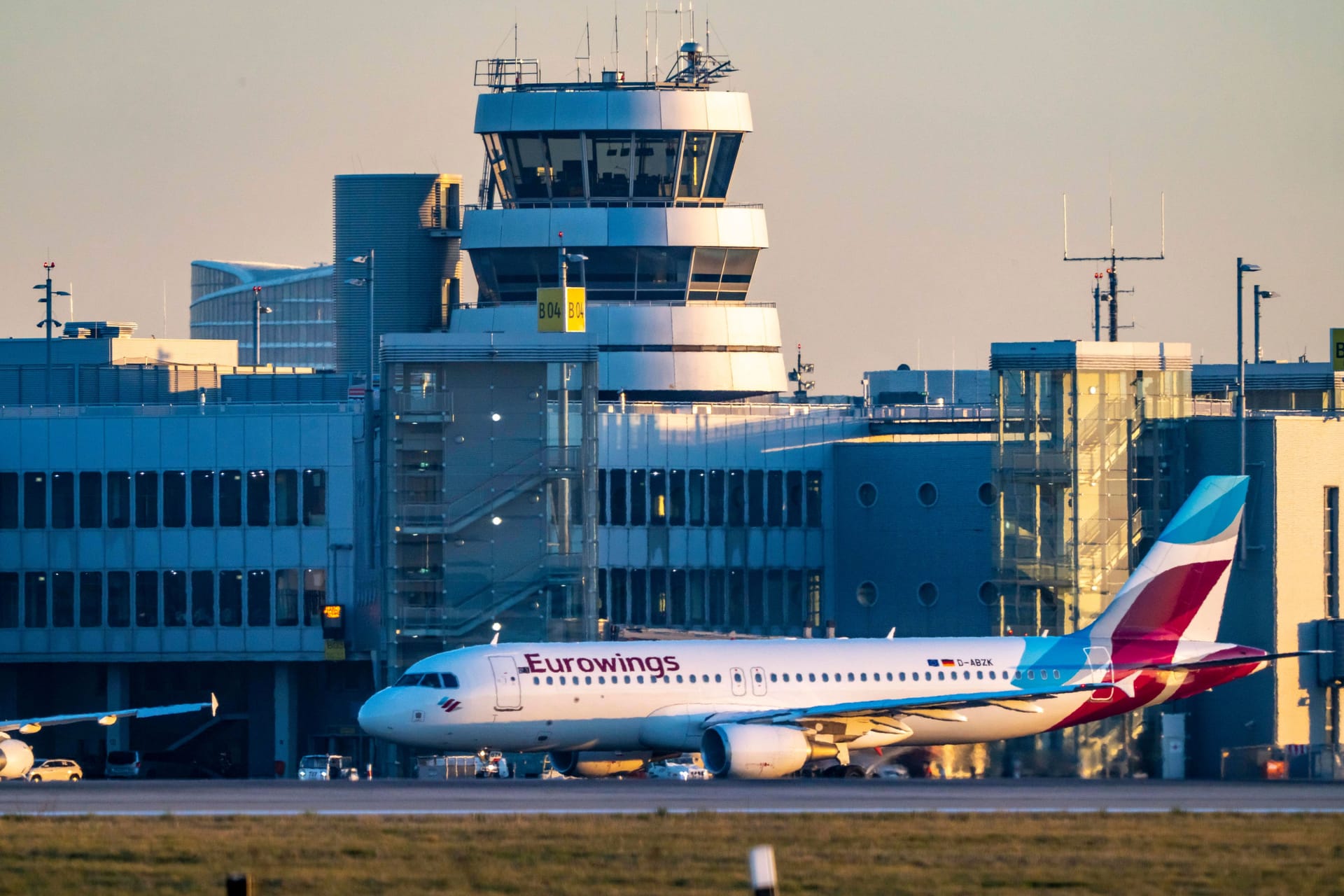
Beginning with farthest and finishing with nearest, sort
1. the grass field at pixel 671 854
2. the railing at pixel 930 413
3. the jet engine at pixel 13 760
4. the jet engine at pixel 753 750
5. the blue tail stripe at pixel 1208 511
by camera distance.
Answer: the railing at pixel 930 413, the blue tail stripe at pixel 1208 511, the jet engine at pixel 13 760, the jet engine at pixel 753 750, the grass field at pixel 671 854

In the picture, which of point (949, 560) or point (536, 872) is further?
point (949, 560)

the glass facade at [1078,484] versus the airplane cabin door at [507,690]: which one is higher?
the glass facade at [1078,484]

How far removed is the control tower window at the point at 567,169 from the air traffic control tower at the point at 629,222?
0.07m

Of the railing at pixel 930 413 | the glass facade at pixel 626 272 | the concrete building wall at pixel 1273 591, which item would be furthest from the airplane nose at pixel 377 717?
the glass facade at pixel 626 272

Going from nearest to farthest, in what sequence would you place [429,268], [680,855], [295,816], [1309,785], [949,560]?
[680,855], [295,816], [1309,785], [949,560], [429,268]

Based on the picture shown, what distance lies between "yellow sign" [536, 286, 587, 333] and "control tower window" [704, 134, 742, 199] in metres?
15.1

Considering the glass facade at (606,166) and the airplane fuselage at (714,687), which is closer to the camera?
the airplane fuselage at (714,687)

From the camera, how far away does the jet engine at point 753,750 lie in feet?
179

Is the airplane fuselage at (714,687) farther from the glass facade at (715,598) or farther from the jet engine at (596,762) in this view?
the glass facade at (715,598)

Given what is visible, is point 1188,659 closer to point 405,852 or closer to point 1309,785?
point 1309,785

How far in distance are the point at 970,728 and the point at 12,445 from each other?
152 feet

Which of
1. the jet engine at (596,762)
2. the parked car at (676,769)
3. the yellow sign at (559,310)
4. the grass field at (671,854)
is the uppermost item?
the yellow sign at (559,310)

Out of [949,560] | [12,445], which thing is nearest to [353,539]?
[12,445]

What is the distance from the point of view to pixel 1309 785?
4950cm
